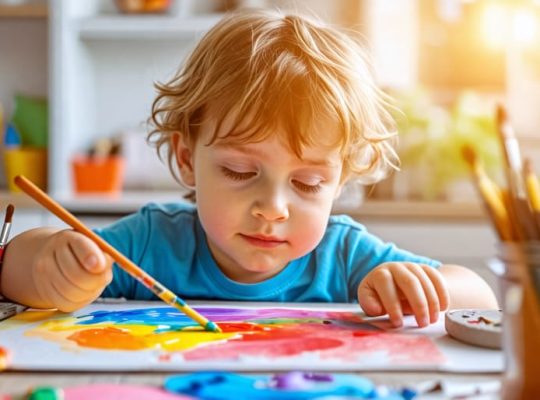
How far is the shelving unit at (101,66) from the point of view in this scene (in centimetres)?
274

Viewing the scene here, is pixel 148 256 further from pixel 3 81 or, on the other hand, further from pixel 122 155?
pixel 3 81

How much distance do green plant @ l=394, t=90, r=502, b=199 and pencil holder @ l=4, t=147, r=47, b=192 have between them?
4.11ft

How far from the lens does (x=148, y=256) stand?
4.14 ft

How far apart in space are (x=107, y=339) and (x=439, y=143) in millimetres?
2099

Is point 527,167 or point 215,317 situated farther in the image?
point 215,317

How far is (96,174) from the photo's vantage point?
2.72 m

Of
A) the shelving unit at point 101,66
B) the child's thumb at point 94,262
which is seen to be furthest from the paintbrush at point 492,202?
the shelving unit at point 101,66

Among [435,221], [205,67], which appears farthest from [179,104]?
A: [435,221]

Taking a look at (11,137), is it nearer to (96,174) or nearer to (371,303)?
(96,174)

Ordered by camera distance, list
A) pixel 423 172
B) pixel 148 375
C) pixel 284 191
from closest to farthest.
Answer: pixel 148 375 < pixel 284 191 < pixel 423 172

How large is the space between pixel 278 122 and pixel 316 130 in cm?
5

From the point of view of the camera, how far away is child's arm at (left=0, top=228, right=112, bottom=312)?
0.84m

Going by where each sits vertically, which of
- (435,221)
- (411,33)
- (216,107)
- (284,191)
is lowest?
(435,221)

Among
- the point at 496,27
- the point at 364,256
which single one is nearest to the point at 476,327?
→ the point at 364,256
